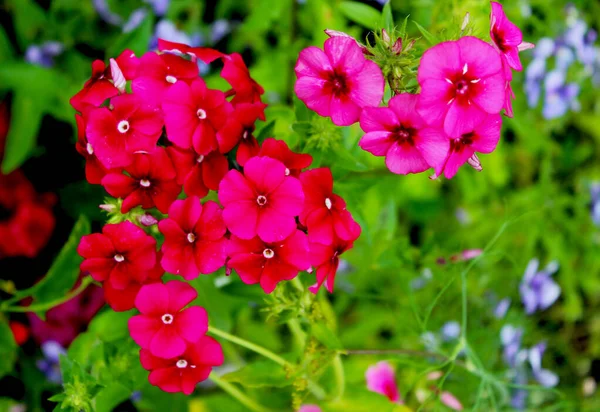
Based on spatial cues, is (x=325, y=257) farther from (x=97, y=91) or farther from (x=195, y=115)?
(x=97, y=91)

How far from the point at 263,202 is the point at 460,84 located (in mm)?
323

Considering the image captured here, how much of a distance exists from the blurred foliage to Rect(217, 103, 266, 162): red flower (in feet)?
0.28

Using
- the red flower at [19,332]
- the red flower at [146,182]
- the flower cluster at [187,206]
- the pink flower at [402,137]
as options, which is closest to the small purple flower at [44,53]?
the red flower at [19,332]

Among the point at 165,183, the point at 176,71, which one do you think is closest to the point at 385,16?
the point at 176,71

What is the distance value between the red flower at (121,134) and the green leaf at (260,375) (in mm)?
460

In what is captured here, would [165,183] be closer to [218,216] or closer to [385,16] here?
[218,216]

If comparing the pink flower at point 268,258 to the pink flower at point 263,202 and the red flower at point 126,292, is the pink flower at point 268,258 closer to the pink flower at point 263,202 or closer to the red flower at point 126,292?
the pink flower at point 263,202

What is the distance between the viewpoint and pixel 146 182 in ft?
3.05

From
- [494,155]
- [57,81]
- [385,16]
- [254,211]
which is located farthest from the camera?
[494,155]

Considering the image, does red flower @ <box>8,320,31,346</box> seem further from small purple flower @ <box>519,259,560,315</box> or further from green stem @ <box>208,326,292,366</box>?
small purple flower @ <box>519,259,560,315</box>

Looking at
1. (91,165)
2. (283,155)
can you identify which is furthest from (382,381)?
(91,165)

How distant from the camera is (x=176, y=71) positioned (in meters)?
0.96

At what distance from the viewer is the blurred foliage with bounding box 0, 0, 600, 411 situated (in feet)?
3.73

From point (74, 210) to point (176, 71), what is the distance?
2.75ft
